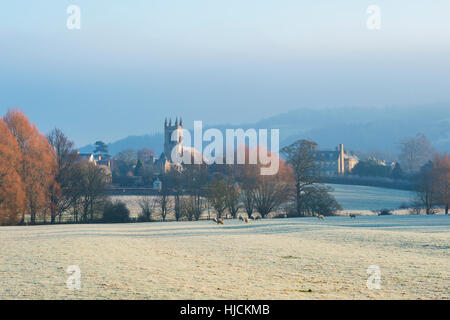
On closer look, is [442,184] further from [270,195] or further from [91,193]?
[91,193]

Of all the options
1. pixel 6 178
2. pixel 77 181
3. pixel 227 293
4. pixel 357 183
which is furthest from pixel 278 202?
pixel 357 183

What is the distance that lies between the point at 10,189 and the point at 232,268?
4333 centimetres

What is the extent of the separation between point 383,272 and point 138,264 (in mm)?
9885

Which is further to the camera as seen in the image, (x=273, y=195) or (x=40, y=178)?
(x=273, y=195)

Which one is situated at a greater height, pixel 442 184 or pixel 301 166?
pixel 301 166

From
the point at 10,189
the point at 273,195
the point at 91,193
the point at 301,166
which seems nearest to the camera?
the point at 10,189

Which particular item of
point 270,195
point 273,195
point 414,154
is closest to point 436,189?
point 273,195

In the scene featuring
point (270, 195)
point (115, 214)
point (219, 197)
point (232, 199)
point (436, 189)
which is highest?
point (436, 189)

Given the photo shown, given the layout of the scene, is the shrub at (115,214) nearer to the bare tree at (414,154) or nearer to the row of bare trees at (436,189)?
the row of bare trees at (436,189)

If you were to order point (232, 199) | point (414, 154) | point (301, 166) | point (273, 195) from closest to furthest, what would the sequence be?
1. point (301, 166)
2. point (232, 199)
3. point (273, 195)
4. point (414, 154)

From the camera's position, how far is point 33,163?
204ft

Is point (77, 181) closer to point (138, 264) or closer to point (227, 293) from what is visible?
point (138, 264)

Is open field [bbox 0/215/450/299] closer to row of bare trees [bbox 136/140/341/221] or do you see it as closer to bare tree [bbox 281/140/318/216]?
row of bare trees [bbox 136/140/341/221]
